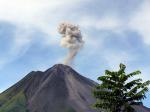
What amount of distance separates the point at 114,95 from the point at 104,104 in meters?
0.97

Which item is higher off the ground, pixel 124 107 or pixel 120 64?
pixel 120 64

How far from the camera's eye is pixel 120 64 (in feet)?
101

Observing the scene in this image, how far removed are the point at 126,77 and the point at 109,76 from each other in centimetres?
114

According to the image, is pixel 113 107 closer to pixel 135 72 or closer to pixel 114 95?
pixel 114 95

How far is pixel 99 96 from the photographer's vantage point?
2981 centimetres

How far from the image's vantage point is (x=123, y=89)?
2956 centimetres

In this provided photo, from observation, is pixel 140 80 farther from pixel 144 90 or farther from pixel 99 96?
pixel 99 96

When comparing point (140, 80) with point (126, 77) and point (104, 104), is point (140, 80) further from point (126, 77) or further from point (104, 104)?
point (104, 104)

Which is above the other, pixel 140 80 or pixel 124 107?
pixel 140 80

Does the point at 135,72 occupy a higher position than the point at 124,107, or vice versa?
the point at 135,72

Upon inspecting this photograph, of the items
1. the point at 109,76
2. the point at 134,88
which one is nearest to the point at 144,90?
the point at 134,88

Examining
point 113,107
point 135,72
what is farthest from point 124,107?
point 135,72

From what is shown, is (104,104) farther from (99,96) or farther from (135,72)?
(135,72)

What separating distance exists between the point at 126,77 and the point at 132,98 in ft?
4.78
